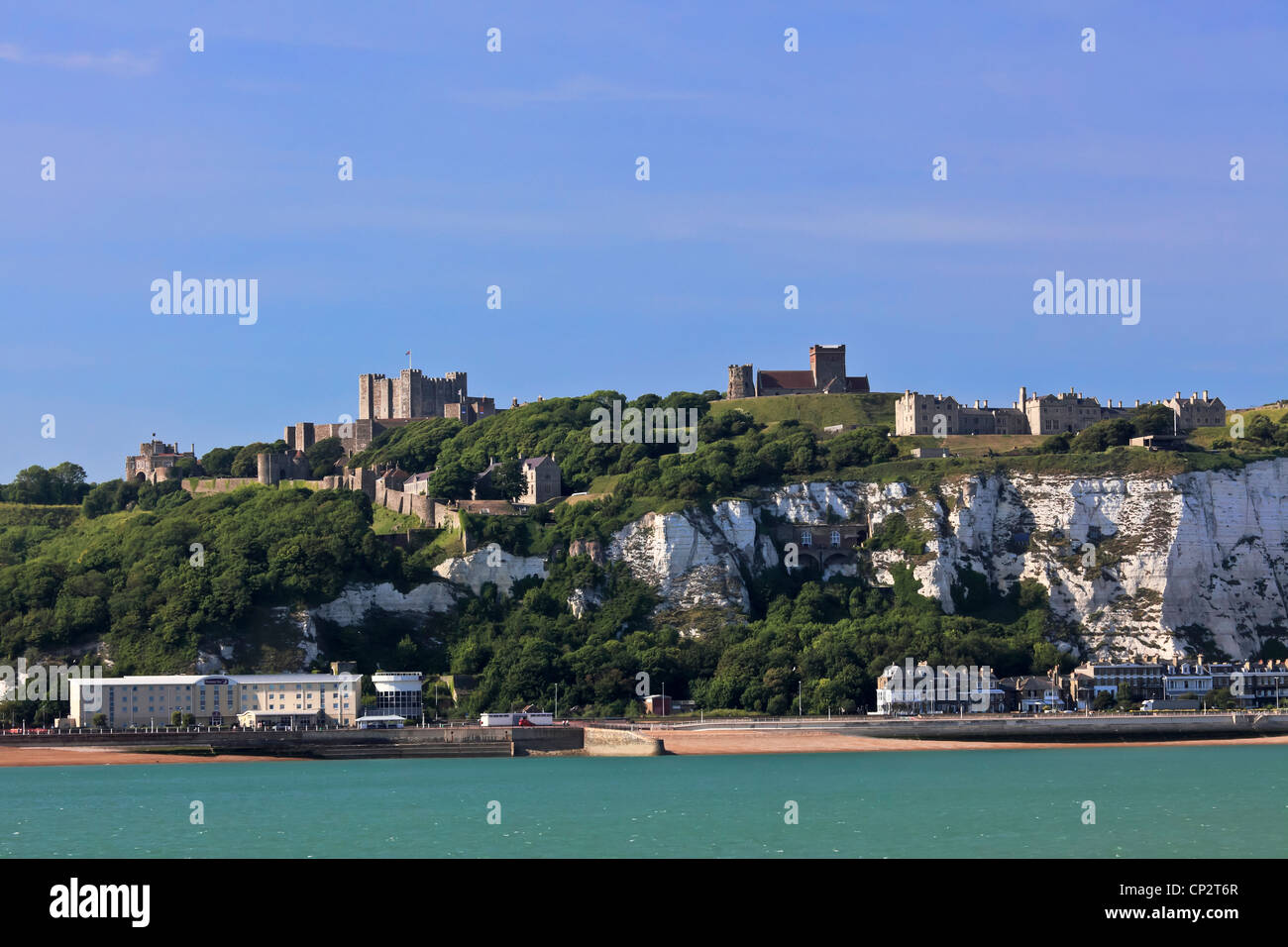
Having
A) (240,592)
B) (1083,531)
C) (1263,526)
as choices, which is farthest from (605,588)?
(1263,526)

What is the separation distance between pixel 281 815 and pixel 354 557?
4841 centimetres

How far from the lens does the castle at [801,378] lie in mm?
140875

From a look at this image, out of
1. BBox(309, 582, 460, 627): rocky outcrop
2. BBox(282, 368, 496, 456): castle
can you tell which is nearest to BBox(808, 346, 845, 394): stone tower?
BBox(282, 368, 496, 456): castle

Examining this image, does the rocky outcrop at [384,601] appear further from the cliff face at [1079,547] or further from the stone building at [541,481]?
the stone building at [541,481]

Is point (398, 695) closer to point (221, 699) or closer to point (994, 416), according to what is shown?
point (221, 699)

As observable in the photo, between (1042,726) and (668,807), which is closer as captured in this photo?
(668,807)

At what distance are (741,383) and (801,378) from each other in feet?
15.5

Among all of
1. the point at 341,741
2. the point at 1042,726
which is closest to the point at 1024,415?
the point at 1042,726

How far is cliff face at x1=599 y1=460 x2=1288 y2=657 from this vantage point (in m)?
103

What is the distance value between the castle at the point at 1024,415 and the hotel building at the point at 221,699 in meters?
52.6

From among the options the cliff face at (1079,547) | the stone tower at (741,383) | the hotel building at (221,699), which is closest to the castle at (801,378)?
the stone tower at (741,383)

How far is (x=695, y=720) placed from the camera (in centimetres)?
9006

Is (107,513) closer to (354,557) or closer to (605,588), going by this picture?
(354,557)

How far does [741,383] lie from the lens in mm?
142250
